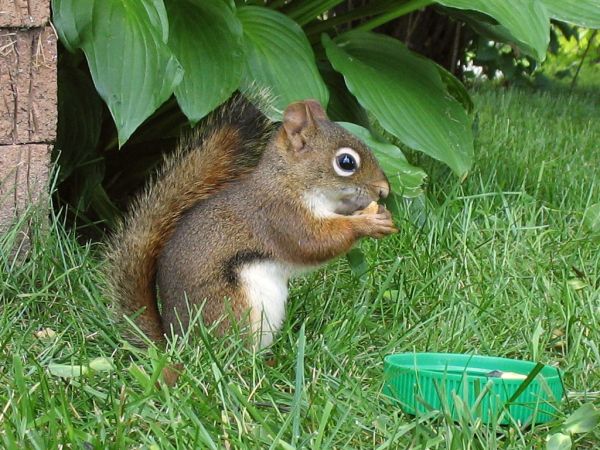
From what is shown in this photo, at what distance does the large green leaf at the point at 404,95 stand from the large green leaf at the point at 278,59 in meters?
0.10

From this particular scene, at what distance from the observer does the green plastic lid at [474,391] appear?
1.40m

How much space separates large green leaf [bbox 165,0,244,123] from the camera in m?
2.15

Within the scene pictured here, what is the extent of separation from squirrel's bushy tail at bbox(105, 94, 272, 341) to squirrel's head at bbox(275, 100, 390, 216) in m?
0.08

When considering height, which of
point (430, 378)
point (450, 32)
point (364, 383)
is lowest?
point (450, 32)

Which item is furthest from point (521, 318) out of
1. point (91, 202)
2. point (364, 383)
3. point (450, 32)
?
point (450, 32)

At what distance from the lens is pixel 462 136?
2.55 meters

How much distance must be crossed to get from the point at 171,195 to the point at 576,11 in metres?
1.18

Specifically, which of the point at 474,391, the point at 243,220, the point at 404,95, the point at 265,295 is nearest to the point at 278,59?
the point at 404,95

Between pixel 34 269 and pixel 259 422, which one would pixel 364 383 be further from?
pixel 34 269

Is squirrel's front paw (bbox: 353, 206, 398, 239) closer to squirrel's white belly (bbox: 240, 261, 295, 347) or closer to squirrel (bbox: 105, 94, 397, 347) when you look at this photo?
squirrel (bbox: 105, 94, 397, 347)

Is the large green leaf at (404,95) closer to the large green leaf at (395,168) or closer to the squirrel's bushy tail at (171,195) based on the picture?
the large green leaf at (395,168)

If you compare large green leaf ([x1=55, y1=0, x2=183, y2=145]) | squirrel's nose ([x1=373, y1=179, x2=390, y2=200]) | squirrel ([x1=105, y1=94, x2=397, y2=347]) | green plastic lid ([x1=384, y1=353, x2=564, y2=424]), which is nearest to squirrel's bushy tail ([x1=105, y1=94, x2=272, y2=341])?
squirrel ([x1=105, y1=94, x2=397, y2=347])

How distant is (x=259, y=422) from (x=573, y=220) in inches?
57.0

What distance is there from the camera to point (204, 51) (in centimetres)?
223
